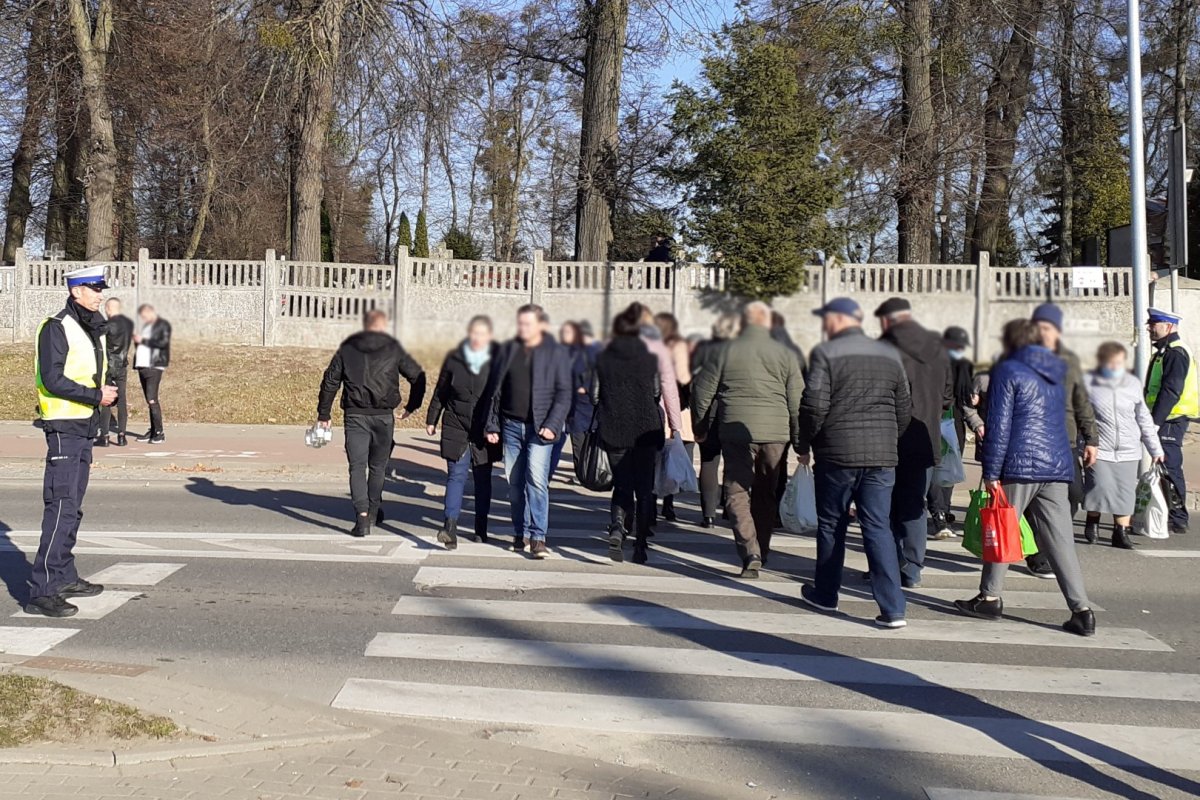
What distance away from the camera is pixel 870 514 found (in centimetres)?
705

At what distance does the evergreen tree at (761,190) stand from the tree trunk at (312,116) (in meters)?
2.79

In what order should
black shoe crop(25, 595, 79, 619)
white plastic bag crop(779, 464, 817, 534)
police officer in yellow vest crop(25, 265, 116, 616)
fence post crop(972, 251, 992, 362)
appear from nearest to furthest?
fence post crop(972, 251, 992, 362) < police officer in yellow vest crop(25, 265, 116, 616) < black shoe crop(25, 595, 79, 619) < white plastic bag crop(779, 464, 817, 534)

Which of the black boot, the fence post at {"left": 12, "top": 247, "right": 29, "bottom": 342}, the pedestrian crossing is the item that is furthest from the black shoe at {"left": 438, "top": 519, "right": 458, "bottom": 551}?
the fence post at {"left": 12, "top": 247, "right": 29, "bottom": 342}

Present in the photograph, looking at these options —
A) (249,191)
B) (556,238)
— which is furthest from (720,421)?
(249,191)

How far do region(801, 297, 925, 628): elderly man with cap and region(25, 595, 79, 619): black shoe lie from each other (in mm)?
4612

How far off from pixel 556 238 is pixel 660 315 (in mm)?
19557

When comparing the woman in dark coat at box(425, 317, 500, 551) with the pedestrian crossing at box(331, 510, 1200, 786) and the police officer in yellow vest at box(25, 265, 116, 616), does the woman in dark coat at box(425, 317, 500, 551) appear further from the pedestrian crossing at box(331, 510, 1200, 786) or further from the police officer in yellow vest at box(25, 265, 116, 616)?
the police officer in yellow vest at box(25, 265, 116, 616)

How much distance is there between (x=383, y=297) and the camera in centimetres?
566

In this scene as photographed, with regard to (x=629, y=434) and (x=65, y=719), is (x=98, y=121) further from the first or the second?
(x=65, y=719)

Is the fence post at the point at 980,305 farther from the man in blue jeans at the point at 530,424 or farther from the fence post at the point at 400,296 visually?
the man in blue jeans at the point at 530,424

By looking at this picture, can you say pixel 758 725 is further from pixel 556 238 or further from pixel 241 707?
pixel 556 238

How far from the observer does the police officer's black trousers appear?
709cm

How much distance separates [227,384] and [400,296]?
7.43 metres

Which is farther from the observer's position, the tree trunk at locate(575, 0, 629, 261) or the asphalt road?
the tree trunk at locate(575, 0, 629, 261)
